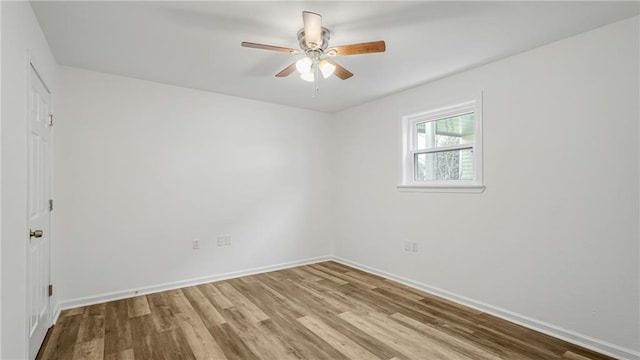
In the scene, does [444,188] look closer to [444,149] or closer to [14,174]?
[444,149]

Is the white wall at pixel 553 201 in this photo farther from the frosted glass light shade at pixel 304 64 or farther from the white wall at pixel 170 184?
the white wall at pixel 170 184

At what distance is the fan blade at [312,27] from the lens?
72.7 inches

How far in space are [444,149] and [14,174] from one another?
12.1ft

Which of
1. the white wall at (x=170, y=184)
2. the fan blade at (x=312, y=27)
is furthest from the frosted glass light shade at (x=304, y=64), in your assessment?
the white wall at (x=170, y=184)

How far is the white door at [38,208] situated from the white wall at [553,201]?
3.55 metres

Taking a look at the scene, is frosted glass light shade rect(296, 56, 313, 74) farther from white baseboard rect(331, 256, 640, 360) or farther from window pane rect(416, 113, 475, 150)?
white baseboard rect(331, 256, 640, 360)

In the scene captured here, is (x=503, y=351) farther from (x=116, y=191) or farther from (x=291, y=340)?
(x=116, y=191)

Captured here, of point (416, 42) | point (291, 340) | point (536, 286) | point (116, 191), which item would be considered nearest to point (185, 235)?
point (116, 191)

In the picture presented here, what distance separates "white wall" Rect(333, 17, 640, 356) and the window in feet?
0.40

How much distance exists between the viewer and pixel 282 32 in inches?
95.0

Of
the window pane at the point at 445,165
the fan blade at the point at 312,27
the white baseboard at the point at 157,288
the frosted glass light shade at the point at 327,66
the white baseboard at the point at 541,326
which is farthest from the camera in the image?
the window pane at the point at 445,165

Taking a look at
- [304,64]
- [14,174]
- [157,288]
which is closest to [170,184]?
[157,288]

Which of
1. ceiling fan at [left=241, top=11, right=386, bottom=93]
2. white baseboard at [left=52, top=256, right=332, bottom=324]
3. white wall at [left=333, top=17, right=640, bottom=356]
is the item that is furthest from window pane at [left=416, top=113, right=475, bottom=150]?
white baseboard at [left=52, top=256, right=332, bottom=324]

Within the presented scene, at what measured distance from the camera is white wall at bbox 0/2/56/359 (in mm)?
1574
